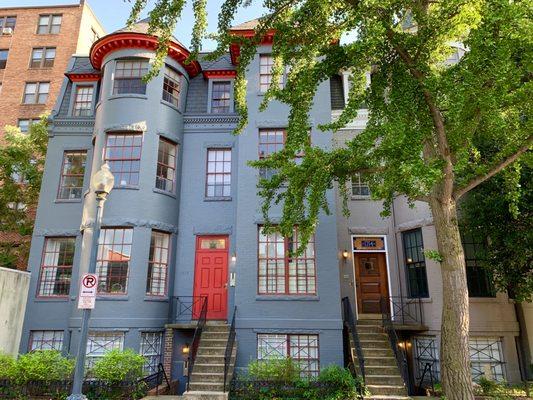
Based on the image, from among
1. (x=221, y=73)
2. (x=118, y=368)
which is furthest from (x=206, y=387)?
(x=221, y=73)

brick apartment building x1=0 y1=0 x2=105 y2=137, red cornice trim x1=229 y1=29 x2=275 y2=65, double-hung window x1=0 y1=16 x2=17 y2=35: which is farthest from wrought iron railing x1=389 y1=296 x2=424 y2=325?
double-hung window x1=0 y1=16 x2=17 y2=35

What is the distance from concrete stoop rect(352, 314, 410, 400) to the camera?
9.66 metres

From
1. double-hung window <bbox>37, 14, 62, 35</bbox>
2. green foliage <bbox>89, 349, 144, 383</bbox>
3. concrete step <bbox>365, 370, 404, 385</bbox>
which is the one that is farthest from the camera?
double-hung window <bbox>37, 14, 62, 35</bbox>

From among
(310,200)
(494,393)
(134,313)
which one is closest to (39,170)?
(134,313)

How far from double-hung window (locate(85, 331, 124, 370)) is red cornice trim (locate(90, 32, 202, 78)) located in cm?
912

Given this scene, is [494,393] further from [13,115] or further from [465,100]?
[13,115]

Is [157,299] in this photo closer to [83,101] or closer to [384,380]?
[384,380]

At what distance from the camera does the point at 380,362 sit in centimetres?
1062

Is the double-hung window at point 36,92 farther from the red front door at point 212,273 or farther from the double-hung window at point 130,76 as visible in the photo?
the red front door at point 212,273

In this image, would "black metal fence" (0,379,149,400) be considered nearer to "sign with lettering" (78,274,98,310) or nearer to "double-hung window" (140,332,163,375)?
"double-hung window" (140,332,163,375)

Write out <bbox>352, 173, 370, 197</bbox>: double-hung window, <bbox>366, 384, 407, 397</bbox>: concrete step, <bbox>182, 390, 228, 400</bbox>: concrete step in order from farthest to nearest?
1. <bbox>352, 173, 370, 197</bbox>: double-hung window
2. <bbox>366, 384, 407, 397</bbox>: concrete step
3. <bbox>182, 390, 228, 400</bbox>: concrete step

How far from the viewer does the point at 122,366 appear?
9.98 m

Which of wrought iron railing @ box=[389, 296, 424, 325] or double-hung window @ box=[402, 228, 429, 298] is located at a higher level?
double-hung window @ box=[402, 228, 429, 298]

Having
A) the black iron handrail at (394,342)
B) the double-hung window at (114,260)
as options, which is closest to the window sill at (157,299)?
the double-hung window at (114,260)
